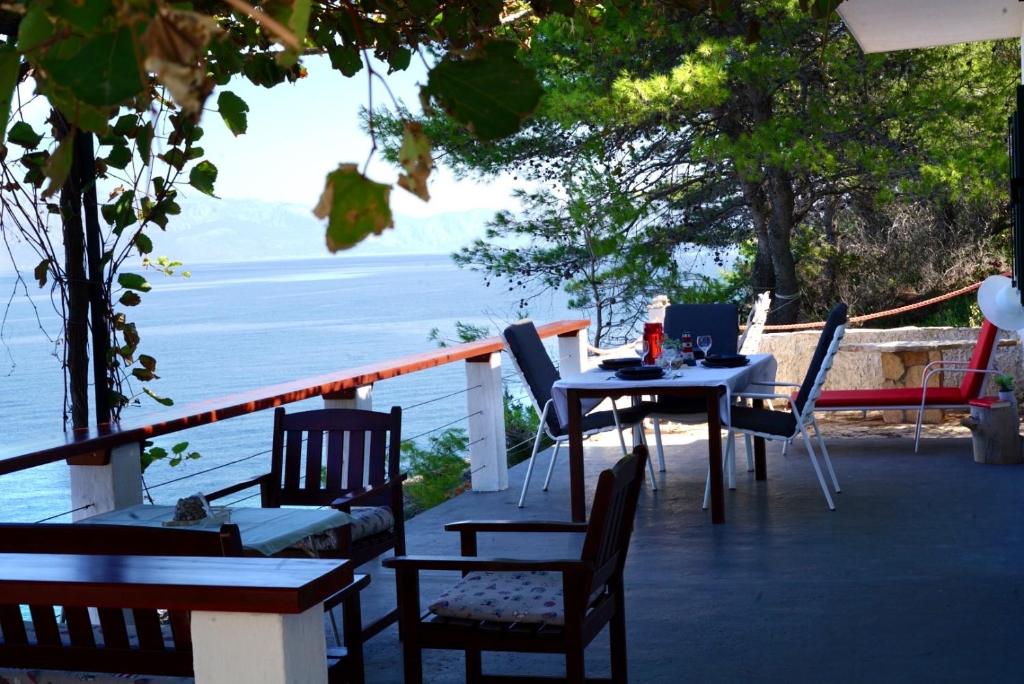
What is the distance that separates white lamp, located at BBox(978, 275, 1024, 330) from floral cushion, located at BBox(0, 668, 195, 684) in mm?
5612

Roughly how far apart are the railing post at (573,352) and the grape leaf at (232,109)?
20.7 ft

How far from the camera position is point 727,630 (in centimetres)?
423

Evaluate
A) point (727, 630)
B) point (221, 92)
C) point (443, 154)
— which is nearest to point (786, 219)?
point (443, 154)

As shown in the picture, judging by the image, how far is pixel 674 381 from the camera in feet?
20.0

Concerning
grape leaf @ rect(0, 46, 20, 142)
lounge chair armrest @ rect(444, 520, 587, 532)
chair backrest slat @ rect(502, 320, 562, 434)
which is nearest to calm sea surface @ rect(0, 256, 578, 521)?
lounge chair armrest @ rect(444, 520, 587, 532)

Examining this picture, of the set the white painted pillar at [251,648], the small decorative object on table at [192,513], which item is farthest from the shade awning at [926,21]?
the white painted pillar at [251,648]

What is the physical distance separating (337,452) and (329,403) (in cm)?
89

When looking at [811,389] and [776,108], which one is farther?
[776,108]

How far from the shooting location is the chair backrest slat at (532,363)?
6566 mm

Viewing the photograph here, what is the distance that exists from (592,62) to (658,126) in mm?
1708

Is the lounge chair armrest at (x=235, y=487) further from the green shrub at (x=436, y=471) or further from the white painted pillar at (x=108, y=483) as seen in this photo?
the green shrub at (x=436, y=471)

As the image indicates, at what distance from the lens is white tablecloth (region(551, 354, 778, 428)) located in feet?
19.8

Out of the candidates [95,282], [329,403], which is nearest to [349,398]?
[329,403]

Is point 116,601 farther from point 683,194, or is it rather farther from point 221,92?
point 683,194
